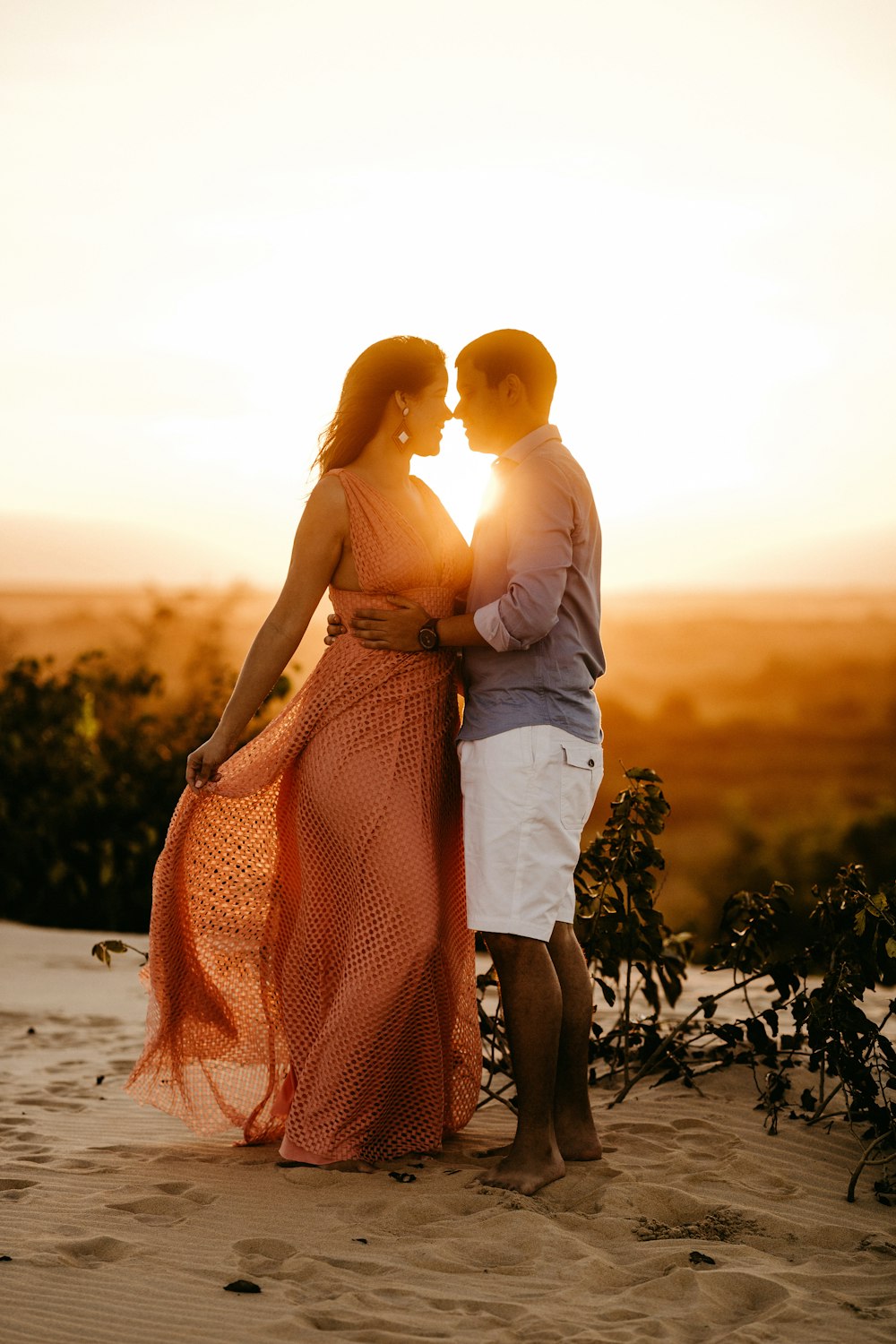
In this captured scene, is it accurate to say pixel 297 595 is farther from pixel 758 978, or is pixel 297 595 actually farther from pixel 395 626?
pixel 758 978

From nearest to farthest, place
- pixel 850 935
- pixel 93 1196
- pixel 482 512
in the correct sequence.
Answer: pixel 93 1196
pixel 482 512
pixel 850 935

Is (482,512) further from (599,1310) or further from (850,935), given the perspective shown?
(599,1310)

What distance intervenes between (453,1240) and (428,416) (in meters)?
2.21

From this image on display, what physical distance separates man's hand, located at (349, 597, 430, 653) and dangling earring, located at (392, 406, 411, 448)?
488 millimetres

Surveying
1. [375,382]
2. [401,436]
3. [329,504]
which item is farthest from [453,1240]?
[375,382]

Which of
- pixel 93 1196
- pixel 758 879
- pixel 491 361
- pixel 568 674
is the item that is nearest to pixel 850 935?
pixel 568 674

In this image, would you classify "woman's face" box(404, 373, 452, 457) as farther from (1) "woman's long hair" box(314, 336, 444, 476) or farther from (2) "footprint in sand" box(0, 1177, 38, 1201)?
(2) "footprint in sand" box(0, 1177, 38, 1201)

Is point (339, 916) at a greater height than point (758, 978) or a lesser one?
greater

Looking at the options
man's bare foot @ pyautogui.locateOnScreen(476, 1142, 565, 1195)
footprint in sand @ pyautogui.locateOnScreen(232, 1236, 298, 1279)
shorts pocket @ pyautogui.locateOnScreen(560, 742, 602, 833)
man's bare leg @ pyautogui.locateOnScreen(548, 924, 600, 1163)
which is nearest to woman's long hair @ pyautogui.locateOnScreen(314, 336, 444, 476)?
shorts pocket @ pyautogui.locateOnScreen(560, 742, 602, 833)

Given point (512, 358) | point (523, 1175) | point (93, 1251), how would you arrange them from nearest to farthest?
point (93, 1251), point (523, 1175), point (512, 358)

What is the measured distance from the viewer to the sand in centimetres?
284

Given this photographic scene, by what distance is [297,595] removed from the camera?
399 cm

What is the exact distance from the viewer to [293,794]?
4.18 metres

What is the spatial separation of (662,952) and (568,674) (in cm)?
156
